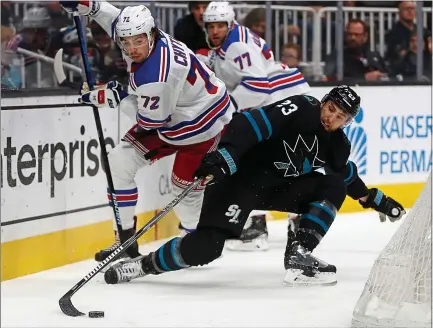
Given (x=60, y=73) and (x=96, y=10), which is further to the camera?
Answer: (x=60, y=73)

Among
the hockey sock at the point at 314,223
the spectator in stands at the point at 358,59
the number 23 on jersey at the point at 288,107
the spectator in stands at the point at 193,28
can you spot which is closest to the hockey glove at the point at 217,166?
the number 23 on jersey at the point at 288,107

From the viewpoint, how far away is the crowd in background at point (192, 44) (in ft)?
18.2

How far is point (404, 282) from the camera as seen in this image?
12.6ft

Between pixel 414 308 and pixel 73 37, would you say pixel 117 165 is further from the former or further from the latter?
pixel 414 308

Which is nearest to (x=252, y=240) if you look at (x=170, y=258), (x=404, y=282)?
(x=170, y=258)

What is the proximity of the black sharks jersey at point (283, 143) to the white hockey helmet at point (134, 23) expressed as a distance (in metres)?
0.54

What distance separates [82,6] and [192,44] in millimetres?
1250

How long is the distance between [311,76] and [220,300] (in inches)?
127

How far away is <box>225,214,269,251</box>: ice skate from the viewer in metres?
5.90

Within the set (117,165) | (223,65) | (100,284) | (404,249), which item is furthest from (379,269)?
(223,65)

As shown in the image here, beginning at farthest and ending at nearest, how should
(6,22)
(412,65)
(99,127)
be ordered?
(412,65) → (6,22) → (99,127)

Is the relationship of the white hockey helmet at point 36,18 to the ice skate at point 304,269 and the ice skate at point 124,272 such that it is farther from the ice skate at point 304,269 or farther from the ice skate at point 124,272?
the ice skate at point 304,269

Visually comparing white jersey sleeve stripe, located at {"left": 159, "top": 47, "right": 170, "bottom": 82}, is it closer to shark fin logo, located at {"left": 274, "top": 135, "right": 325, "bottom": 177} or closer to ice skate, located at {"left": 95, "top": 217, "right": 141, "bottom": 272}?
shark fin logo, located at {"left": 274, "top": 135, "right": 325, "bottom": 177}

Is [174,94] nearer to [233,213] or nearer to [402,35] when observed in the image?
[233,213]
